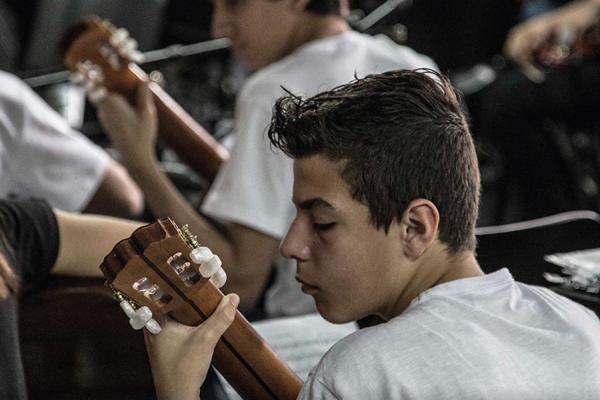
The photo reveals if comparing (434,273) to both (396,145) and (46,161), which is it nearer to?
(396,145)

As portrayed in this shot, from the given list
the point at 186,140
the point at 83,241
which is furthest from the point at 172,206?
the point at 83,241

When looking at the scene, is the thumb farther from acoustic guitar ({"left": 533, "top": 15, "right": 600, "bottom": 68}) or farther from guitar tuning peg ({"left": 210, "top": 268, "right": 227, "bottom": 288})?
acoustic guitar ({"left": 533, "top": 15, "right": 600, "bottom": 68})

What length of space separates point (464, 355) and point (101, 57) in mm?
1169

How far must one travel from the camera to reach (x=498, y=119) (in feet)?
11.4

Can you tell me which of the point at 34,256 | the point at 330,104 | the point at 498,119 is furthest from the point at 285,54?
the point at 498,119

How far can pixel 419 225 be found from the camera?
1.05 m

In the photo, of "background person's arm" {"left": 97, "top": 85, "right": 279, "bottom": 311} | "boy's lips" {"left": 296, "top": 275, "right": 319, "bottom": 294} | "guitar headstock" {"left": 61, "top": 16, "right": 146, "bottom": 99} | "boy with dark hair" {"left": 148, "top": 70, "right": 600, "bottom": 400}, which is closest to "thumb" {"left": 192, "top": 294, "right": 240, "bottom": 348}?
"boy with dark hair" {"left": 148, "top": 70, "right": 600, "bottom": 400}

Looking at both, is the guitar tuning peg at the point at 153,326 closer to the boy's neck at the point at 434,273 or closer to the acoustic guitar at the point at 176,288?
the acoustic guitar at the point at 176,288

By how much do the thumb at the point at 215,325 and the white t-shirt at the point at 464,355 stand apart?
0.32 feet

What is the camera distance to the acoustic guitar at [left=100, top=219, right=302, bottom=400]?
919 mm

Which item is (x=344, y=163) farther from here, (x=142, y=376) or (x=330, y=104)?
(x=142, y=376)

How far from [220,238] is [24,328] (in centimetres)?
37

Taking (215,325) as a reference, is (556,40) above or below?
above

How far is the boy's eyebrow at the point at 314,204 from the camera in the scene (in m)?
1.06
